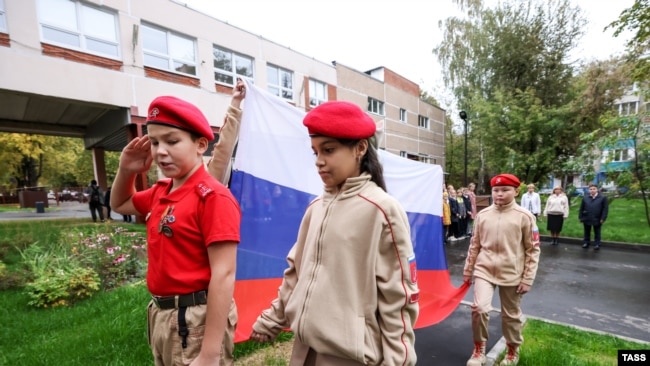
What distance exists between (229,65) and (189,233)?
14345 millimetres

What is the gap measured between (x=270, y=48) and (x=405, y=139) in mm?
15391

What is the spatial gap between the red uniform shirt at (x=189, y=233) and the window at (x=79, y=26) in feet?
37.4

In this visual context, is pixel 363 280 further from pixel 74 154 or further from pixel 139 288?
pixel 74 154

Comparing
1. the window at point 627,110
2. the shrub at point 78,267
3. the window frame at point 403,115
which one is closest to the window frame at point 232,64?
the shrub at point 78,267

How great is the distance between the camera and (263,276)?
306cm

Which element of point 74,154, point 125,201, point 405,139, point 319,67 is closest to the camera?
point 125,201

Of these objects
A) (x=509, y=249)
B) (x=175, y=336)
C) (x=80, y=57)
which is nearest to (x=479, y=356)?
(x=509, y=249)

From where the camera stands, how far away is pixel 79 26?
32.5 ft

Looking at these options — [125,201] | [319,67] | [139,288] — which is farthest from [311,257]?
[319,67]

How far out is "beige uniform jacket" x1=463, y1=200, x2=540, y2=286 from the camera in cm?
355

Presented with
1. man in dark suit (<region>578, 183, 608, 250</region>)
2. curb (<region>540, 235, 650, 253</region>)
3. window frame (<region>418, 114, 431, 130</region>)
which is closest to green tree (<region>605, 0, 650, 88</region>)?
man in dark suit (<region>578, 183, 608, 250</region>)

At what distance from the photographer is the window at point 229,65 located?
45.5 ft

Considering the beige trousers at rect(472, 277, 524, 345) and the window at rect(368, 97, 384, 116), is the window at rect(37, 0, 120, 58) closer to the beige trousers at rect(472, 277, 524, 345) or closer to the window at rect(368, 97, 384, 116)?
the beige trousers at rect(472, 277, 524, 345)

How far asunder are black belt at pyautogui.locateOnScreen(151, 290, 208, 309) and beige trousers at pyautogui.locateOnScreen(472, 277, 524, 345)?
2.99 metres
